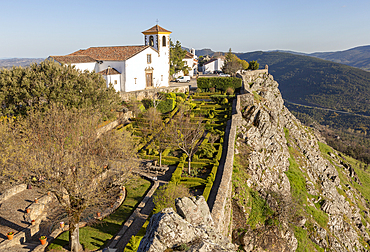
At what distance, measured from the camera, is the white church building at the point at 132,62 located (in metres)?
46.9

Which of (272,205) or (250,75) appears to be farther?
(250,75)

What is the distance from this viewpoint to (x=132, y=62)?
48.6 m

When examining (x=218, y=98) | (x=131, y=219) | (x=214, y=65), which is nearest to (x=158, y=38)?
(x=218, y=98)

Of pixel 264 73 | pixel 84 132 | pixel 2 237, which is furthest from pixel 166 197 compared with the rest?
pixel 264 73

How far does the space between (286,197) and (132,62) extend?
1510 inches

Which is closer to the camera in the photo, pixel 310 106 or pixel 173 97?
pixel 173 97

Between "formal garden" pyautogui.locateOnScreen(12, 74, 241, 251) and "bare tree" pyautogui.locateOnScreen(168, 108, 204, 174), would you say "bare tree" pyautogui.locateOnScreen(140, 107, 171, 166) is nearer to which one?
"formal garden" pyautogui.locateOnScreen(12, 74, 241, 251)

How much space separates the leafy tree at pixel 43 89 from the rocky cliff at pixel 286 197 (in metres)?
20.9

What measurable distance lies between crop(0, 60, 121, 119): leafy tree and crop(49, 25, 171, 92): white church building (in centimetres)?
1709

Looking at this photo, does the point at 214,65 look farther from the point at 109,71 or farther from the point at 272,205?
the point at 272,205

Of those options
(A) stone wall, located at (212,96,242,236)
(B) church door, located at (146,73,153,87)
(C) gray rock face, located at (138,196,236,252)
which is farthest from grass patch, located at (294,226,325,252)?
(B) church door, located at (146,73,153,87)

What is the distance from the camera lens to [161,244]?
278 inches

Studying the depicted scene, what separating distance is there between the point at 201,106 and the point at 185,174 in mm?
22475

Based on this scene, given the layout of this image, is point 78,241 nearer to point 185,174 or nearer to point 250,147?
point 185,174
